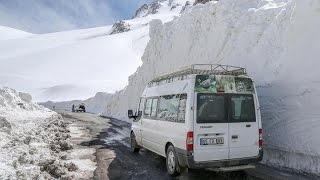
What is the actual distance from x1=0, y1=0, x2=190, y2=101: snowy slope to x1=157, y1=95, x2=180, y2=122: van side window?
56.9 meters

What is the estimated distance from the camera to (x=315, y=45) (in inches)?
423

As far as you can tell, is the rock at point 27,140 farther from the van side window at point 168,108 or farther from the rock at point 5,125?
the van side window at point 168,108

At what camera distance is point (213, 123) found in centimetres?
833

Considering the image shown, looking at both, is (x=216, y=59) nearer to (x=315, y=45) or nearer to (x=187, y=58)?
(x=187, y=58)

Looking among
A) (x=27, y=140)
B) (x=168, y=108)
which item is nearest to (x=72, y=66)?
(x=27, y=140)

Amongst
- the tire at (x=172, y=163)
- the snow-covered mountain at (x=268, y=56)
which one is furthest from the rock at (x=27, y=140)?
the snow-covered mountain at (x=268, y=56)

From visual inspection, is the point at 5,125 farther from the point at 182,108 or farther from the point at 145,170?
the point at 182,108

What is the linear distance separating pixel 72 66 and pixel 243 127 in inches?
3577

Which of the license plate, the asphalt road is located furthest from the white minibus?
the asphalt road

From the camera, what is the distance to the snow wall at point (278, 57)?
9938mm

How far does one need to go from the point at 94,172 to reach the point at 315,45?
22.7ft

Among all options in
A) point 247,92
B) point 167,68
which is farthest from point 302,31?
point 167,68

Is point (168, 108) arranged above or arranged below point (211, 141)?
above

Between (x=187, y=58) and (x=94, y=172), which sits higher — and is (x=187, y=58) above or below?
above
